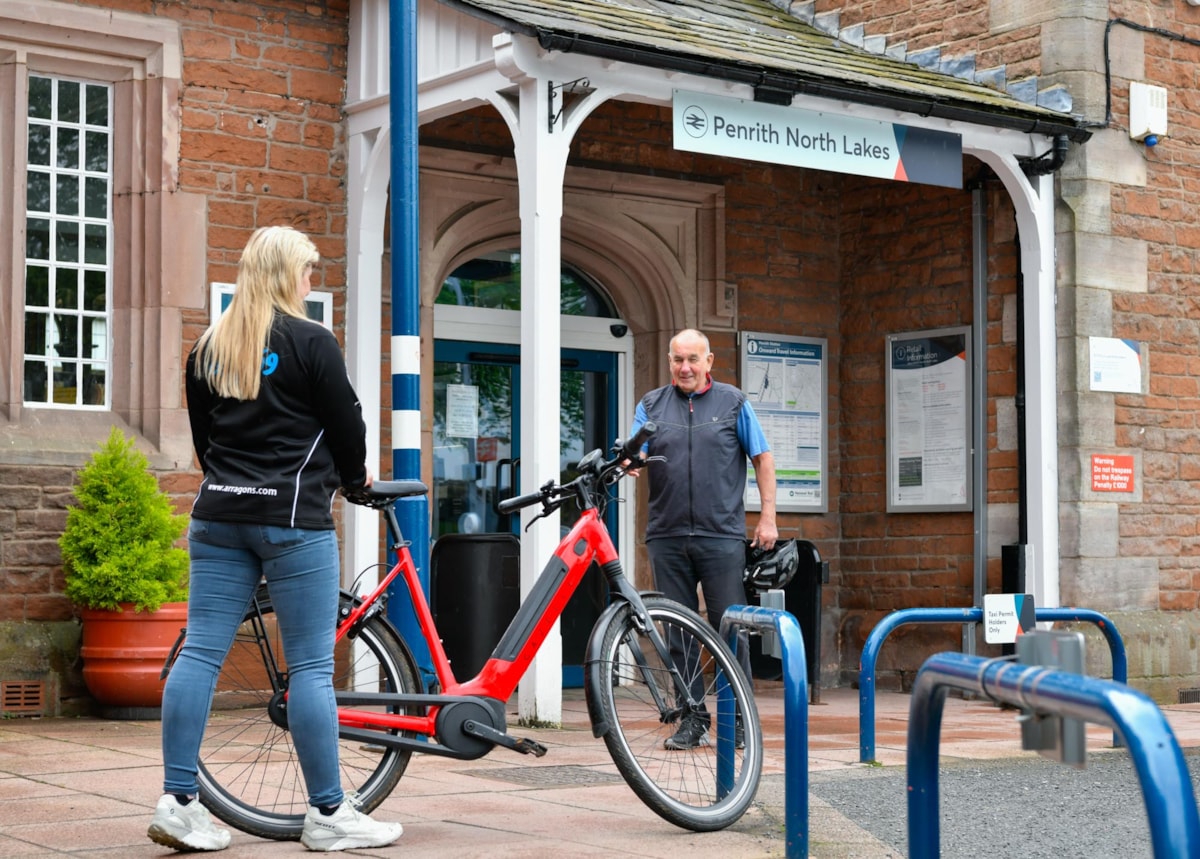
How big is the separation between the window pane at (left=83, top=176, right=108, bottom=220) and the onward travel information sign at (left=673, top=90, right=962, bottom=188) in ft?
10.5

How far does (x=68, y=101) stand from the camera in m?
9.81

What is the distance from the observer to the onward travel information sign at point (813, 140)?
31.1 feet

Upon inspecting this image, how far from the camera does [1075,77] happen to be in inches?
443

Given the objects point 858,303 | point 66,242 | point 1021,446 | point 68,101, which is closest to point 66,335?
point 66,242

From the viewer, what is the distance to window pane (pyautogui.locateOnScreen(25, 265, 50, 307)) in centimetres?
965

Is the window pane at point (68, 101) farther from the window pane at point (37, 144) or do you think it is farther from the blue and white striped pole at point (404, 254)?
the blue and white striped pole at point (404, 254)

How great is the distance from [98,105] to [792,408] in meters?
5.20

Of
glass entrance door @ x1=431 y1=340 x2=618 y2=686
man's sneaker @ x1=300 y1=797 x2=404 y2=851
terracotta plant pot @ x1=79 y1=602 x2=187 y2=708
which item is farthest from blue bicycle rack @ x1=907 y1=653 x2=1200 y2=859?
glass entrance door @ x1=431 y1=340 x2=618 y2=686

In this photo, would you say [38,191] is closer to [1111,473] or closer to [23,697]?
[23,697]

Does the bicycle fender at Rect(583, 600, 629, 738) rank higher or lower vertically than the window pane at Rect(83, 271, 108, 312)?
lower

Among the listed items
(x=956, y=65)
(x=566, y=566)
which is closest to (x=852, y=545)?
(x=956, y=65)

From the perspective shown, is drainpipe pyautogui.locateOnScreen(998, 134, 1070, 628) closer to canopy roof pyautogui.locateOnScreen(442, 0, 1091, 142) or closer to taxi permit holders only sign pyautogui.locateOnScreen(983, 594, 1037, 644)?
canopy roof pyautogui.locateOnScreen(442, 0, 1091, 142)

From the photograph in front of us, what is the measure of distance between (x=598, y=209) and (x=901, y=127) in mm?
2213

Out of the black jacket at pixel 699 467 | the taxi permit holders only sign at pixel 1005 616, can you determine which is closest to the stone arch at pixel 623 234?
the black jacket at pixel 699 467
